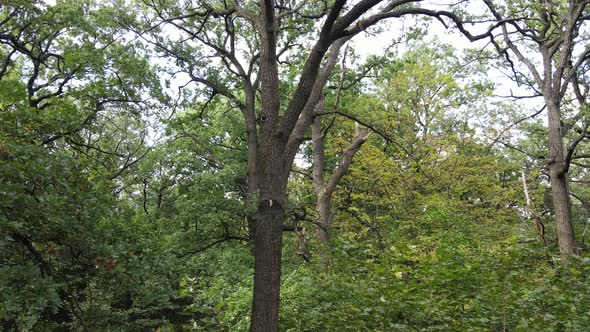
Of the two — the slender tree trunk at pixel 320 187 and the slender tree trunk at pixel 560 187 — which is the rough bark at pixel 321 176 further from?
the slender tree trunk at pixel 560 187

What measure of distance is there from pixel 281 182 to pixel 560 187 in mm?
8462

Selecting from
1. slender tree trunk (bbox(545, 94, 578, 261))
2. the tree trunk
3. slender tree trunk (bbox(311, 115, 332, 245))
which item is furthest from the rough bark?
slender tree trunk (bbox(545, 94, 578, 261))

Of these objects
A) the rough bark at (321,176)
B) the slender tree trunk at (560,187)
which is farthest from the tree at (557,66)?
the rough bark at (321,176)

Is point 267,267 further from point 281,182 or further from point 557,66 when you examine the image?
point 557,66

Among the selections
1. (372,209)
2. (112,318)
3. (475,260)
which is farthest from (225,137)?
(475,260)

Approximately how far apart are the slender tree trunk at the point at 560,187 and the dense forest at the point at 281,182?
0.05 meters

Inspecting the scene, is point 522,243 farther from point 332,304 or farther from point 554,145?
point 554,145

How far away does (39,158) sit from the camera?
15.3 feet

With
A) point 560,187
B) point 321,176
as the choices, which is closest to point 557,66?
point 560,187

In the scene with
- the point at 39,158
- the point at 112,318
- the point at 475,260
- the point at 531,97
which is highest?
the point at 531,97

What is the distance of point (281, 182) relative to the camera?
5910mm

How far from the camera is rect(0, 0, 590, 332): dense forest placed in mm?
5188

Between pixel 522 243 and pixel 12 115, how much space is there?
755 centimetres

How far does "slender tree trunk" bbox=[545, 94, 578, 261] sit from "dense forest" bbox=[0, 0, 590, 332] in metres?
0.05
